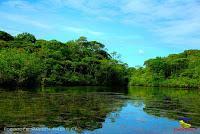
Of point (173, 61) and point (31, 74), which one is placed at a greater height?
point (173, 61)

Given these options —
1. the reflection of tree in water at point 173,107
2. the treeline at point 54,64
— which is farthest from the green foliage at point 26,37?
the reflection of tree in water at point 173,107

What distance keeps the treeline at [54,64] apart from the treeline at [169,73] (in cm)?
595

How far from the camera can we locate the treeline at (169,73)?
84.3 metres

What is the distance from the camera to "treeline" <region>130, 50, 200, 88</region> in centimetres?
8431

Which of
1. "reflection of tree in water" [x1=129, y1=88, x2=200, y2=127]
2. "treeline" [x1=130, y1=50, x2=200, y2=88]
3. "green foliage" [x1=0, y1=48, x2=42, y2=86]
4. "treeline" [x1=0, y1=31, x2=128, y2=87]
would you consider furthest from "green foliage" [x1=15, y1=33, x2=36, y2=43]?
"reflection of tree in water" [x1=129, y1=88, x2=200, y2=127]

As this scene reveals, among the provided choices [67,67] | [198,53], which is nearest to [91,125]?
Answer: [67,67]

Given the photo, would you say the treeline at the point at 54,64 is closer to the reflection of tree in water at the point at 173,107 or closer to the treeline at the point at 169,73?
the treeline at the point at 169,73

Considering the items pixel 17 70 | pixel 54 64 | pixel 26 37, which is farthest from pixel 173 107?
pixel 26 37

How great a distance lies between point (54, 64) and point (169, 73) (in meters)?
37.3

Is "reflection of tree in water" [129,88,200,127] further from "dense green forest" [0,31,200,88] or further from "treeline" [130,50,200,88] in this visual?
"treeline" [130,50,200,88]

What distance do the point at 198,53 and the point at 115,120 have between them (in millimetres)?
89749

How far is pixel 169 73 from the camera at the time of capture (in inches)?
3625

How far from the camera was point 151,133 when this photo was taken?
1594cm

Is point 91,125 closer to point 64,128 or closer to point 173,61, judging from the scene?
point 64,128
